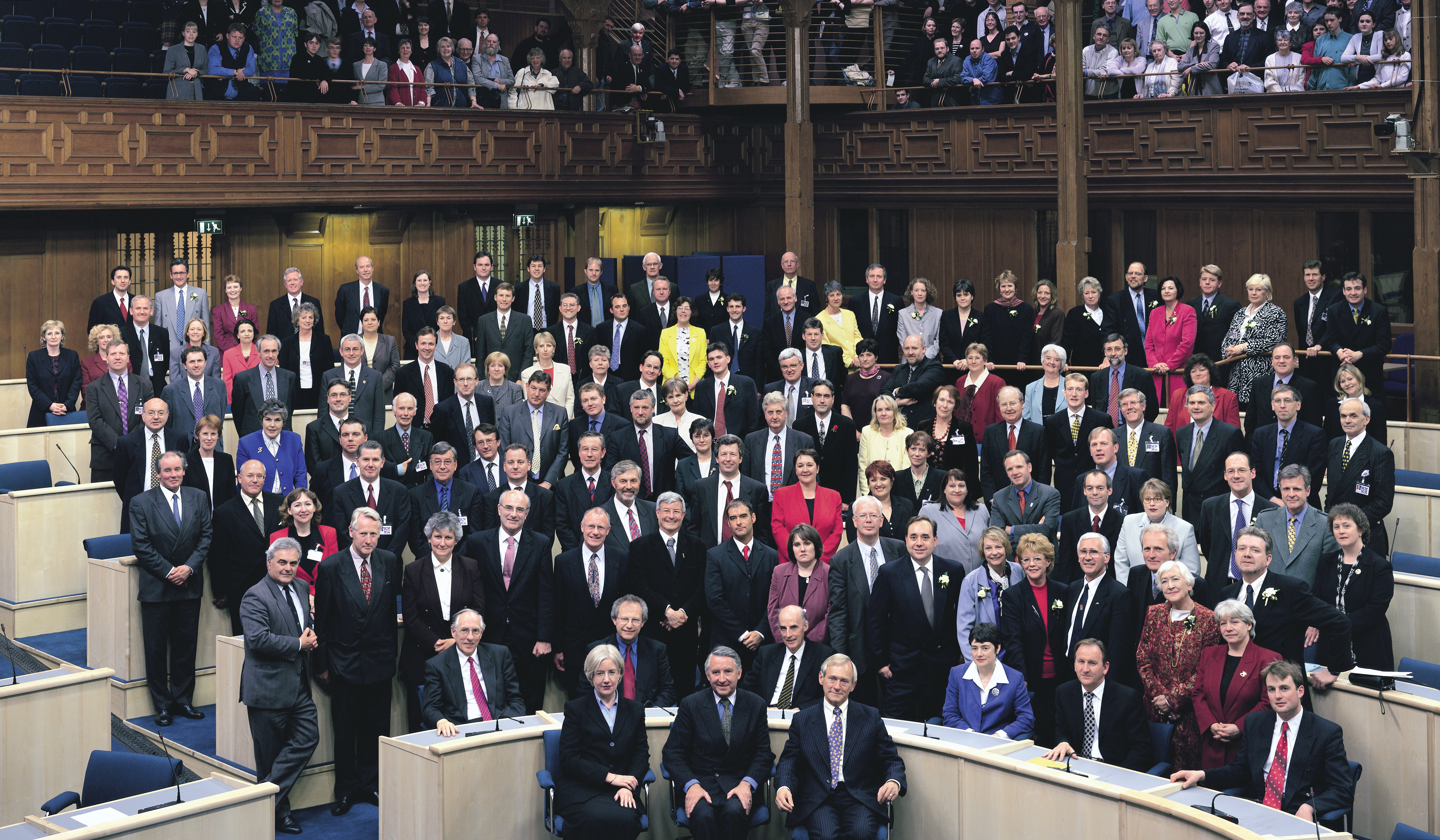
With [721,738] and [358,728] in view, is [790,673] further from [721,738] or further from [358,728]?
[358,728]

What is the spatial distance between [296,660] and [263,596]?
302 millimetres

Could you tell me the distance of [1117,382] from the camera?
820 centimetres

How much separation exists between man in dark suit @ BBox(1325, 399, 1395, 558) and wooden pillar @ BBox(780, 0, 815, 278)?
6.62 m

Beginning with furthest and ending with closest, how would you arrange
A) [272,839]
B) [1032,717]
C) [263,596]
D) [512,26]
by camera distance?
[512,26], [263,596], [1032,717], [272,839]

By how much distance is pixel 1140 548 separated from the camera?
6.32 metres

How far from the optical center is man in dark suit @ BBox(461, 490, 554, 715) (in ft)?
21.5

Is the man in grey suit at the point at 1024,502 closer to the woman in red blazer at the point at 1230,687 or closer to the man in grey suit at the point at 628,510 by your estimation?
the woman in red blazer at the point at 1230,687

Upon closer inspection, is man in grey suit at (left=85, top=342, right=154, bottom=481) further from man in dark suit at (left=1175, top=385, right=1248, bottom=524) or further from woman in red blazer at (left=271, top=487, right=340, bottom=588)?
man in dark suit at (left=1175, top=385, right=1248, bottom=524)

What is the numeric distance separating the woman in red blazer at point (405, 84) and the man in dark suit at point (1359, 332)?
7.44 m

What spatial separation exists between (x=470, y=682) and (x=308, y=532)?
1.13m

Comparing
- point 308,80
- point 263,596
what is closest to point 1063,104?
point 308,80

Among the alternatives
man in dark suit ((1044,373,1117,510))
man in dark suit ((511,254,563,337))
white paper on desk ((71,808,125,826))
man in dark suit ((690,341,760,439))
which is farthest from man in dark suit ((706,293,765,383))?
white paper on desk ((71,808,125,826))

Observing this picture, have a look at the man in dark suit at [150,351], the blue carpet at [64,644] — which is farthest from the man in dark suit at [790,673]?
the man in dark suit at [150,351]

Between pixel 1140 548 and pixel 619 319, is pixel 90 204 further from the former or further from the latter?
pixel 1140 548
